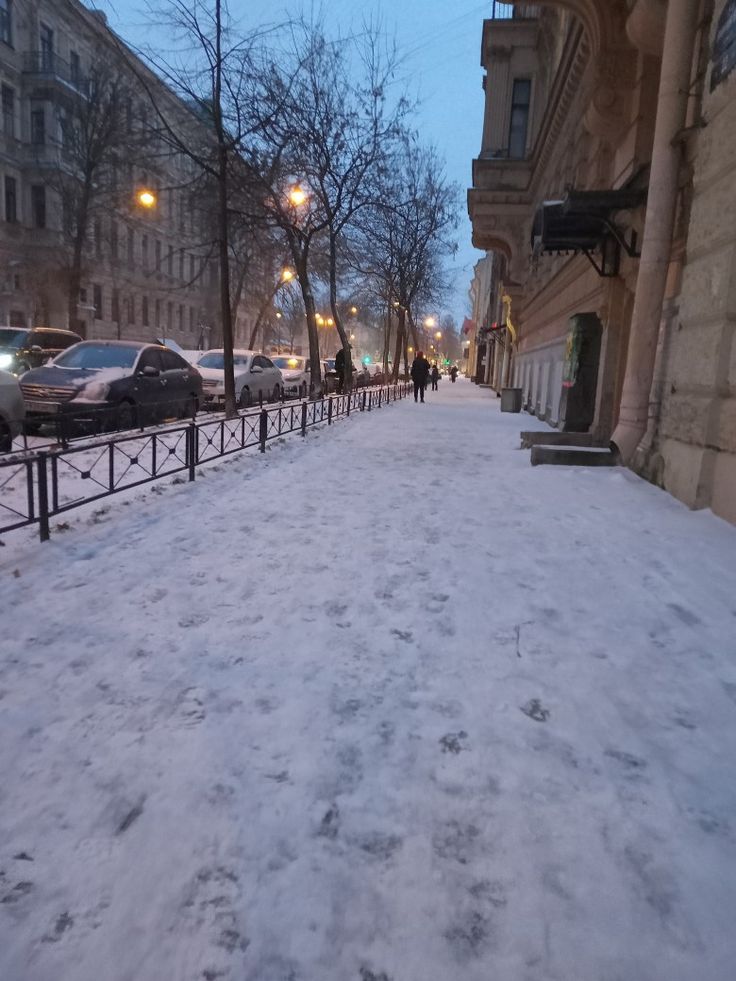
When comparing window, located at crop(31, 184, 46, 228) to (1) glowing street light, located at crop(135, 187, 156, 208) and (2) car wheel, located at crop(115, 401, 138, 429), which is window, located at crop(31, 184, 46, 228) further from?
(2) car wheel, located at crop(115, 401, 138, 429)

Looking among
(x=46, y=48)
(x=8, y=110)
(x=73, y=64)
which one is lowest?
(x=8, y=110)

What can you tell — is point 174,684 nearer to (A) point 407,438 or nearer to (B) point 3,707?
(B) point 3,707

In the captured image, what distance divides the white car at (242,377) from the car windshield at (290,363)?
882cm

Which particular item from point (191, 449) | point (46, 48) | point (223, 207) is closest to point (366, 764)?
point (191, 449)

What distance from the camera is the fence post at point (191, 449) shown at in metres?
8.03

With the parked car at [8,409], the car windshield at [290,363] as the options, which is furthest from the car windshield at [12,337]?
the car windshield at [290,363]

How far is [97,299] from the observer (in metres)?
44.3

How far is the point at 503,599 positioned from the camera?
416 cm

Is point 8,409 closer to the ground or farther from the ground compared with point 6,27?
closer to the ground

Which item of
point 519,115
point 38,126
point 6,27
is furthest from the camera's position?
point 38,126

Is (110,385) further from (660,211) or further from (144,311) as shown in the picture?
(144,311)

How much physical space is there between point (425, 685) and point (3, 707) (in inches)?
74.1

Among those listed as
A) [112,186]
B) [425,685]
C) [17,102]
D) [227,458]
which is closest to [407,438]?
[227,458]

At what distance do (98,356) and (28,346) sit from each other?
28.0 feet
